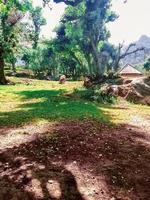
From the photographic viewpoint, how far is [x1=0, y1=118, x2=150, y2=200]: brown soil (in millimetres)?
8552

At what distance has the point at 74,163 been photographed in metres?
10.5

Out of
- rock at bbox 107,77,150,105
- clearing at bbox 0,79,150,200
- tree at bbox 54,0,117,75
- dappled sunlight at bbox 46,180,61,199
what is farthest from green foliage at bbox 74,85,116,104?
dappled sunlight at bbox 46,180,61,199

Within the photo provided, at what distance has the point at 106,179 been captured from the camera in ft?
30.7

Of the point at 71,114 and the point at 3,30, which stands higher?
the point at 3,30

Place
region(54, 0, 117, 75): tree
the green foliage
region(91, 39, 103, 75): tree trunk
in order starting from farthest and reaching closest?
region(54, 0, 117, 75): tree
region(91, 39, 103, 75): tree trunk
the green foliage

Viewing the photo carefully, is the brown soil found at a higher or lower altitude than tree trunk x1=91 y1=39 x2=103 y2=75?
lower

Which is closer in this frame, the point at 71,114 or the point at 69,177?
the point at 69,177

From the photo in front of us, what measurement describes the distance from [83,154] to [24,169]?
213 cm

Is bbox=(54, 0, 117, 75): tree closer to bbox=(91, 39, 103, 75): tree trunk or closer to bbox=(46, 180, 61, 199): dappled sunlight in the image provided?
bbox=(91, 39, 103, 75): tree trunk

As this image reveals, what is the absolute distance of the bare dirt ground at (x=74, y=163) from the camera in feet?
28.1

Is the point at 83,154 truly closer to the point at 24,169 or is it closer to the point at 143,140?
the point at 24,169

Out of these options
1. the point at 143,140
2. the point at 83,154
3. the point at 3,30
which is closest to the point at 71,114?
the point at 143,140

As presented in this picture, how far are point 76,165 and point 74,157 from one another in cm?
76

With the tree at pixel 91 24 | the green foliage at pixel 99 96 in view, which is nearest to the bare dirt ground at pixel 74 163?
the green foliage at pixel 99 96
